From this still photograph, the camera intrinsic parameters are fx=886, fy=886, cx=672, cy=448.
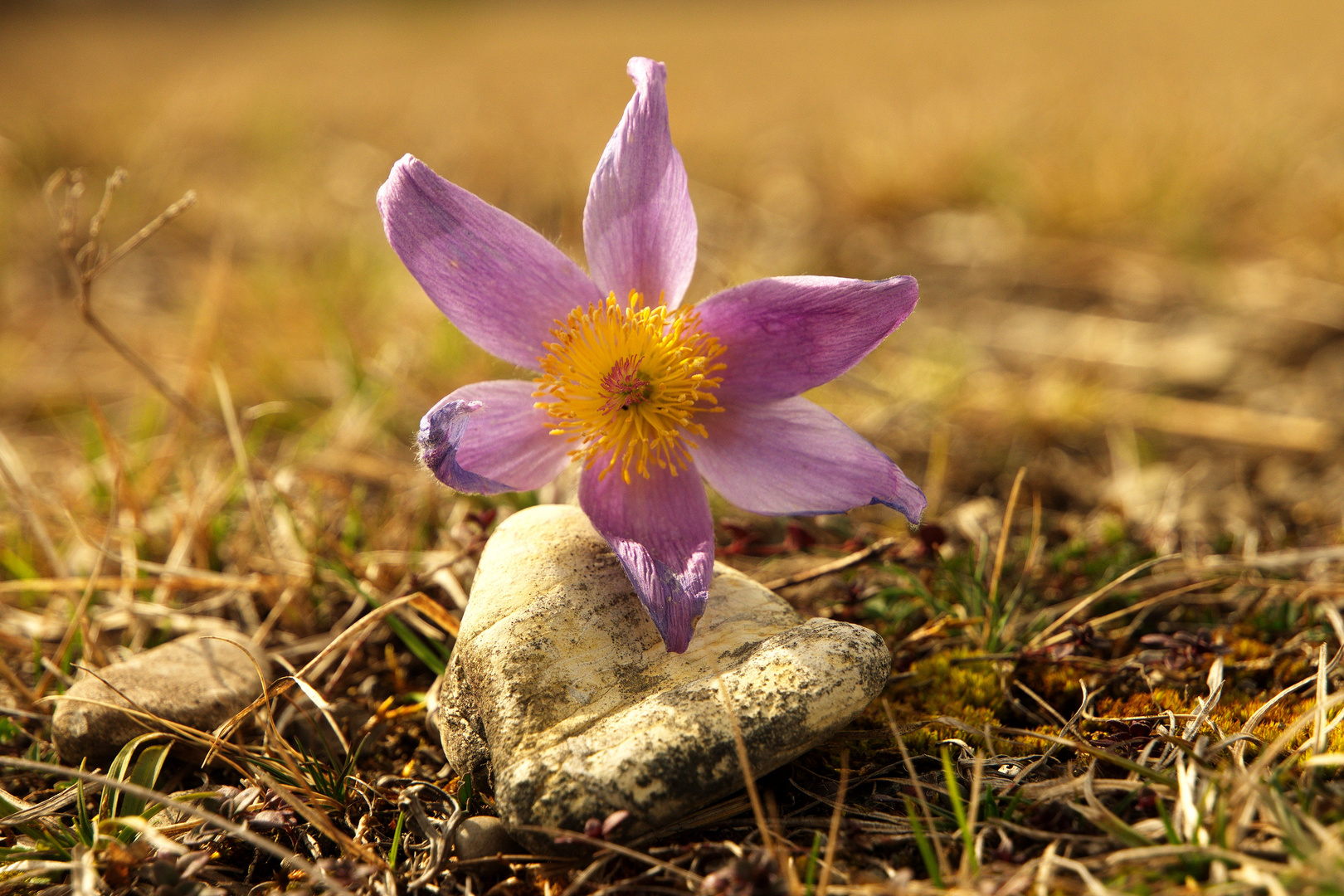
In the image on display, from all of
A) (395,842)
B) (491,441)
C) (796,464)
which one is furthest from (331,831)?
(796,464)

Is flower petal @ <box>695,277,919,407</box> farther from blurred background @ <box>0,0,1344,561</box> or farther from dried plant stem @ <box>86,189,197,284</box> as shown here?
dried plant stem @ <box>86,189,197,284</box>

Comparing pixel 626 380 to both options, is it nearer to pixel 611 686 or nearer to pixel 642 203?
pixel 642 203

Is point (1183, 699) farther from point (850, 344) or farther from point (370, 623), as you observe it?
point (370, 623)

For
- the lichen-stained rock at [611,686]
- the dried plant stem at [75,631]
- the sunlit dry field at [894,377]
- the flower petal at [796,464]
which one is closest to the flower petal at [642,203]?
the flower petal at [796,464]

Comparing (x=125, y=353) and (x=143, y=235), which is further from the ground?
(x=143, y=235)

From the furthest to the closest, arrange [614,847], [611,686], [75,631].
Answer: [75,631] < [611,686] < [614,847]
